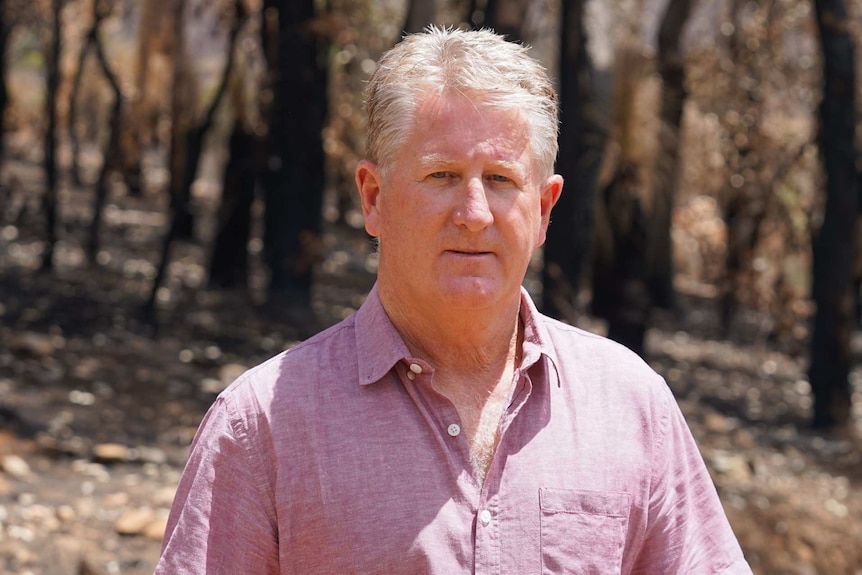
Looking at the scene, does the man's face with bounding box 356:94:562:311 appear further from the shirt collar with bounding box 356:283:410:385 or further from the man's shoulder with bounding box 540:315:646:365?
the man's shoulder with bounding box 540:315:646:365

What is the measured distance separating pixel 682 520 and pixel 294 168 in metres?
10.8

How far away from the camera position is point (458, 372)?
255 cm

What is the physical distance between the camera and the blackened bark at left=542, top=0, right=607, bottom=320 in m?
8.80

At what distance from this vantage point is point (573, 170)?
9016mm

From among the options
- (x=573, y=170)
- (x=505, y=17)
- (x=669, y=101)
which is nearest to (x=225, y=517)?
(x=505, y=17)

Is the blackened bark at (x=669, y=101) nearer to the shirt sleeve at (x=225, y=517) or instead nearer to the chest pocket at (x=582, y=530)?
the chest pocket at (x=582, y=530)

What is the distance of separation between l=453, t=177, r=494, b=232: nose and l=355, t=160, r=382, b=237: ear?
0.21m

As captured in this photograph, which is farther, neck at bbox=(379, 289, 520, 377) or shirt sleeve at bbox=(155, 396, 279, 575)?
neck at bbox=(379, 289, 520, 377)

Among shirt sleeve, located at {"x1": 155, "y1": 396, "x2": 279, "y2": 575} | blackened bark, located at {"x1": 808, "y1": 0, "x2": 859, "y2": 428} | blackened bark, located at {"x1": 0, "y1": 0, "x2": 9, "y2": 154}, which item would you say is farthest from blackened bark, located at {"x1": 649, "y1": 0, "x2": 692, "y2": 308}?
shirt sleeve, located at {"x1": 155, "y1": 396, "x2": 279, "y2": 575}

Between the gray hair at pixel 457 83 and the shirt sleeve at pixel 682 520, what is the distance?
58 cm

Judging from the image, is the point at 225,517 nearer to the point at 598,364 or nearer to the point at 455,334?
the point at 455,334

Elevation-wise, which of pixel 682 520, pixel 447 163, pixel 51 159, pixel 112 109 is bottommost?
pixel 682 520

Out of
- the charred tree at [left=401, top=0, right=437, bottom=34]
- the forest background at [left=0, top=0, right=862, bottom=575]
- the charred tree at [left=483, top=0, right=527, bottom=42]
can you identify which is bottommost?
the forest background at [left=0, top=0, right=862, bottom=575]

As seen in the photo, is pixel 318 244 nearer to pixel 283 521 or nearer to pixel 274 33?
pixel 274 33
